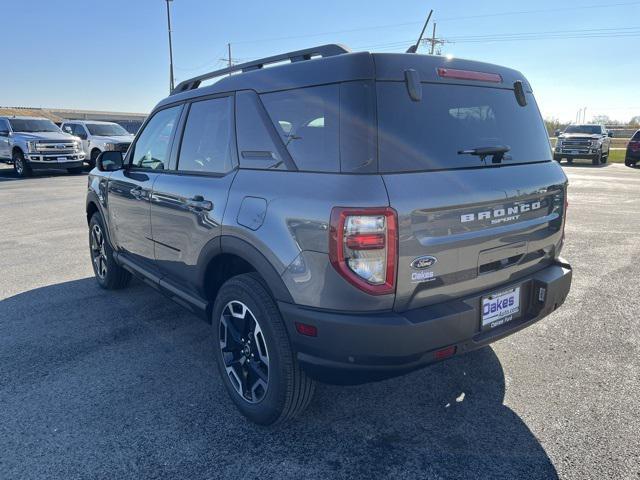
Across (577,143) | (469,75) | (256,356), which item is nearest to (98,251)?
(256,356)

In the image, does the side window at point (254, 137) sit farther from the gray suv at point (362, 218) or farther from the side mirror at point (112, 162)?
the side mirror at point (112, 162)

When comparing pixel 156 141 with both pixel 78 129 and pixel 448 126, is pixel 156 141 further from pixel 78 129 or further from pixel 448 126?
pixel 78 129

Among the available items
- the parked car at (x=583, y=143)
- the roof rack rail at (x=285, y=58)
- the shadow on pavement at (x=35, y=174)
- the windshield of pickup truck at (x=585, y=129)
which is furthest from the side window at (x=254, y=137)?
the windshield of pickup truck at (x=585, y=129)

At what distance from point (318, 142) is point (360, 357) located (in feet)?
3.36

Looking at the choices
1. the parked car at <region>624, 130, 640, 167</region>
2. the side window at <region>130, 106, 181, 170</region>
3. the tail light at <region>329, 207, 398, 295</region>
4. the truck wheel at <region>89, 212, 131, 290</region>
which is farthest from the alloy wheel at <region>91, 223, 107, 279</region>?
the parked car at <region>624, 130, 640, 167</region>

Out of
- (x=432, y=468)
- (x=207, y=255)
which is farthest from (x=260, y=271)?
(x=432, y=468)

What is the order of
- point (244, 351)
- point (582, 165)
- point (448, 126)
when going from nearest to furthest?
point (448, 126) → point (244, 351) → point (582, 165)

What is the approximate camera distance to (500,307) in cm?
244

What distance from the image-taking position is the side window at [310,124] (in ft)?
7.06

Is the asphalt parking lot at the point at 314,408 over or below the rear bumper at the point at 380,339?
below

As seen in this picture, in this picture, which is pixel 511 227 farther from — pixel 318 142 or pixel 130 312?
pixel 130 312

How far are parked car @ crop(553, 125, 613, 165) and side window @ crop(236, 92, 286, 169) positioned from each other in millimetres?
21546

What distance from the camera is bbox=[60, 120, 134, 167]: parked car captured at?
17.8 m

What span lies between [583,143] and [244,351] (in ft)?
72.5
